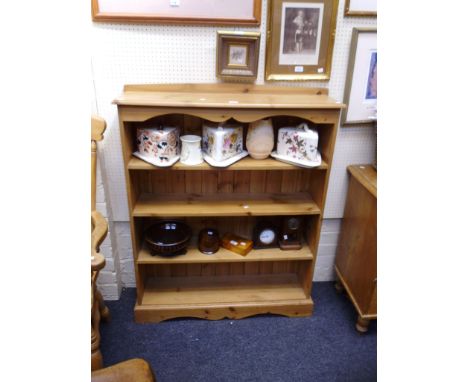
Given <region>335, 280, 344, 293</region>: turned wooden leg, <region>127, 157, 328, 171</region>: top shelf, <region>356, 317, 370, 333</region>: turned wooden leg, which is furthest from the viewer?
<region>335, 280, 344, 293</region>: turned wooden leg

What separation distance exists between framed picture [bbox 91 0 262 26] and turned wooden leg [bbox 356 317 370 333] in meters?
1.57

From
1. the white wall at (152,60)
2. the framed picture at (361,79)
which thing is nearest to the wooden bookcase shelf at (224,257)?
the white wall at (152,60)

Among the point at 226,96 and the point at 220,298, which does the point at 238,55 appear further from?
the point at 220,298

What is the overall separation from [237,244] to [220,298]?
1.08 ft

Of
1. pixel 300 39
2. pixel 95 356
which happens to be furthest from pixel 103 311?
pixel 300 39

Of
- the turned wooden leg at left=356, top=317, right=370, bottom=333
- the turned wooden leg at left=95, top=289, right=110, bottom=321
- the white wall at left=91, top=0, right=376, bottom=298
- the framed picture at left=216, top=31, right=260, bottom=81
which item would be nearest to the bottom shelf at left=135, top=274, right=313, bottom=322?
the turned wooden leg at left=95, top=289, right=110, bottom=321

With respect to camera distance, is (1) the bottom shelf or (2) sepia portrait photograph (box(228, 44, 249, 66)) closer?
(2) sepia portrait photograph (box(228, 44, 249, 66))

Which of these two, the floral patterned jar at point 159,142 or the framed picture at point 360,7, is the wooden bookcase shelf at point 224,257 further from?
the framed picture at point 360,7

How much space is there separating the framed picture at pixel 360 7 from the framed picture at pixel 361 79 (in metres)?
0.07

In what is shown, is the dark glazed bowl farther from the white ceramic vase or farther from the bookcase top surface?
the bookcase top surface

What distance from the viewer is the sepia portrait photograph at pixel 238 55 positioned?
1.53 meters

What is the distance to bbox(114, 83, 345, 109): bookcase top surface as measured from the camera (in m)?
1.42
